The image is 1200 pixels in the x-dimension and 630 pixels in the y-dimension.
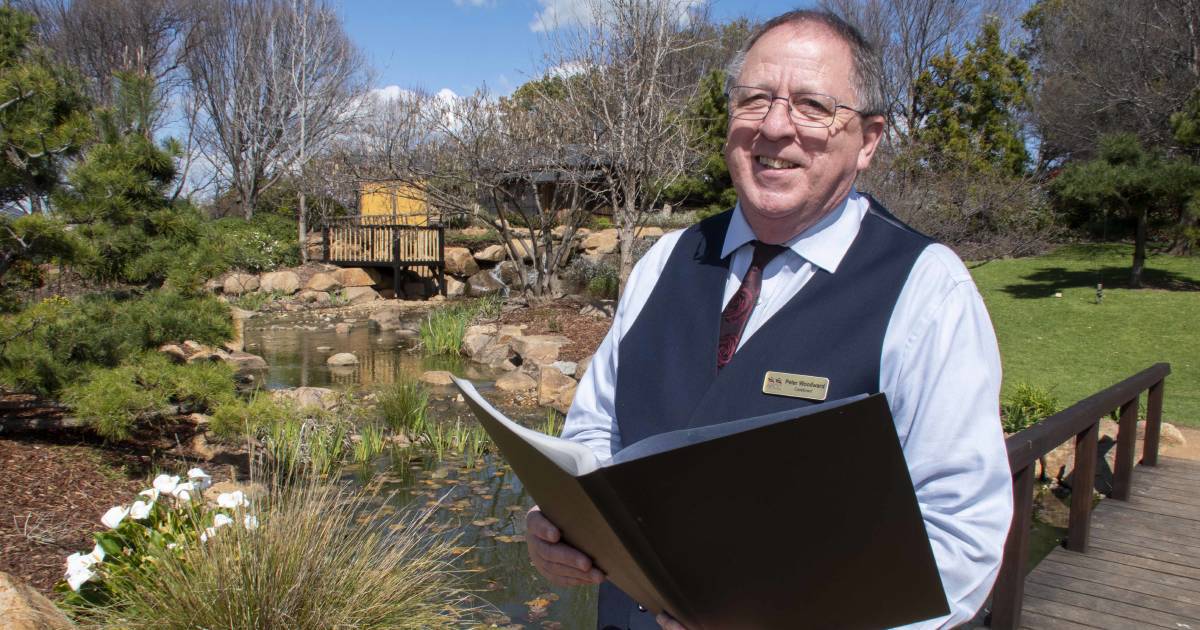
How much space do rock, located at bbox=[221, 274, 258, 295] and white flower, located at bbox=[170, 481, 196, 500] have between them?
17.0 meters

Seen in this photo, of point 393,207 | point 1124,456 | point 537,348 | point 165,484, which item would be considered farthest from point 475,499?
point 393,207

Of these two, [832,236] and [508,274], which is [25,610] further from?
[508,274]

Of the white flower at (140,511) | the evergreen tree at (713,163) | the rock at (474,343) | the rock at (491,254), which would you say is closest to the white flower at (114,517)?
the white flower at (140,511)

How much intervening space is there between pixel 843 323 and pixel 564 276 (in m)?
15.7

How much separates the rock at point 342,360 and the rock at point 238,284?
8.90 metres

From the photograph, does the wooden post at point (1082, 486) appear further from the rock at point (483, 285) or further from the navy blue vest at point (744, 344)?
the rock at point (483, 285)

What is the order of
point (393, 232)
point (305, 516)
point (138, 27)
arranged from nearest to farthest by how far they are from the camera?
1. point (305, 516)
2. point (393, 232)
3. point (138, 27)

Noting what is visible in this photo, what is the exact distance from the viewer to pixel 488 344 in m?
11.9

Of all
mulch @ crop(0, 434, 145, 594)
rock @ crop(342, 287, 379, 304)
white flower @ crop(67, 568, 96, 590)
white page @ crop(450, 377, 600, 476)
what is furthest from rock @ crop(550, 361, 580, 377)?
rock @ crop(342, 287, 379, 304)

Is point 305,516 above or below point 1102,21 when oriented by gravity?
below

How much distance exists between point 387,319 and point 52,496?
38.1ft

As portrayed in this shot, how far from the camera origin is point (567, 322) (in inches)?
510

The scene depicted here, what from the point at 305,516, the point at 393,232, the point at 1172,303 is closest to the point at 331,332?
the point at 393,232

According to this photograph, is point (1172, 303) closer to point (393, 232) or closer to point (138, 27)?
point (393, 232)
